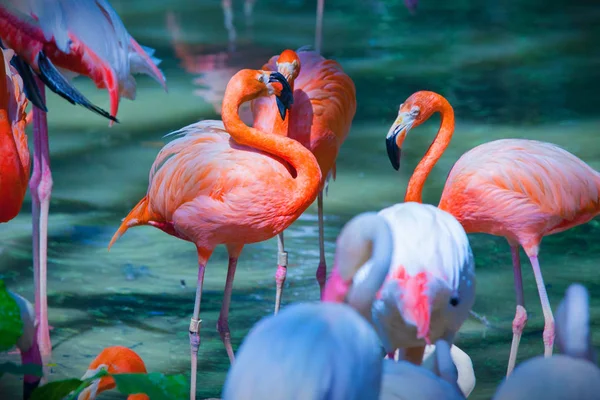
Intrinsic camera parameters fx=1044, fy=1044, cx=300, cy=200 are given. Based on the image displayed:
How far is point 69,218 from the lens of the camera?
15.9 ft

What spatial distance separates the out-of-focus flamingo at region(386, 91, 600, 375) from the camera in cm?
344

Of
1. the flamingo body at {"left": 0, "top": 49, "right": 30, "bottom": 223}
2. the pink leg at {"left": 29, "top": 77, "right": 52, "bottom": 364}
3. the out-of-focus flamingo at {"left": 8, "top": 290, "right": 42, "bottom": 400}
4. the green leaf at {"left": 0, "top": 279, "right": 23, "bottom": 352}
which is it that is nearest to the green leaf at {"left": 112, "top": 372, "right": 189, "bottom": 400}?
the green leaf at {"left": 0, "top": 279, "right": 23, "bottom": 352}

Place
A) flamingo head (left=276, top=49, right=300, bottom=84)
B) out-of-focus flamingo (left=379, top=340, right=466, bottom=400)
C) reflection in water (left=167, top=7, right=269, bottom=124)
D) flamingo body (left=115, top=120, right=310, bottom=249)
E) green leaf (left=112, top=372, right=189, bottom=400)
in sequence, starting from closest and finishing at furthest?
green leaf (left=112, top=372, right=189, bottom=400), out-of-focus flamingo (left=379, top=340, right=466, bottom=400), flamingo body (left=115, top=120, right=310, bottom=249), flamingo head (left=276, top=49, right=300, bottom=84), reflection in water (left=167, top=7, right=269, bottom=124)

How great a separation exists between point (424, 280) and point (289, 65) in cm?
105

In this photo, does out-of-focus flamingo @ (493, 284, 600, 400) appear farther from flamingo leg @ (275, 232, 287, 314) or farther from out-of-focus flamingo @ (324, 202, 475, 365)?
flamingo leg @ (275, 232, 287, 314)

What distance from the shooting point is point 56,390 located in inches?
Result: 96.3

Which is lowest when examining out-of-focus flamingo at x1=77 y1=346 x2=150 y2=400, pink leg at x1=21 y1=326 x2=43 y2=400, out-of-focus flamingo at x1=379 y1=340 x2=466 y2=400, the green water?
the green water

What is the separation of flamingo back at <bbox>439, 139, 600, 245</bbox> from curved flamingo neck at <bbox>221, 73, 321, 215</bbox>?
1.78 feet

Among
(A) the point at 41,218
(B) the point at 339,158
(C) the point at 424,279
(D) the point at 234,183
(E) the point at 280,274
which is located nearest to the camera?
(C) the point at 424,279

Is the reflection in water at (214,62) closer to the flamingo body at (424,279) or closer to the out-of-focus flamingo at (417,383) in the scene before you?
the flamingo body at (424,279)

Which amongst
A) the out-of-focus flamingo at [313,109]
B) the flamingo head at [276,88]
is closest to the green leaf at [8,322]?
the flamingo head at [276,88]

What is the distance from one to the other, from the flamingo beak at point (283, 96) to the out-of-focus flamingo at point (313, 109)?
188mm

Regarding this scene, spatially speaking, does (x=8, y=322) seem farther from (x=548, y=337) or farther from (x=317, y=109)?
(x=548, y=337)

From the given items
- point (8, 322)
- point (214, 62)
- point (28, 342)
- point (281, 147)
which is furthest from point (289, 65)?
point (214, 62)
